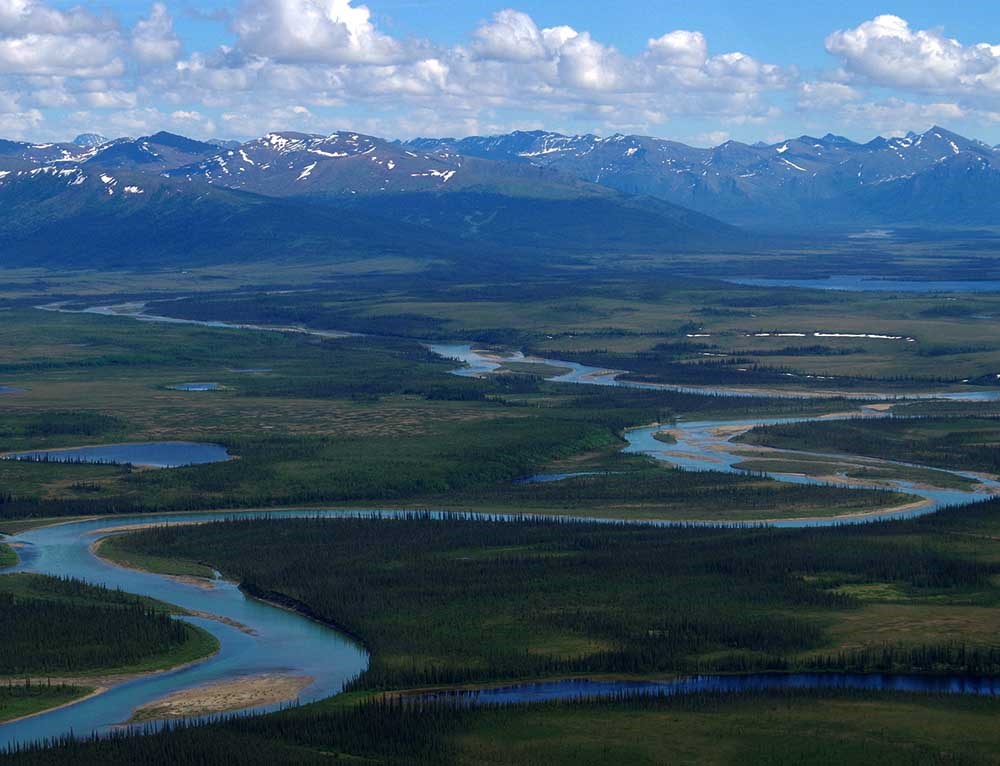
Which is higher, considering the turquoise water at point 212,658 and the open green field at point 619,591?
the open green field at point 619,591

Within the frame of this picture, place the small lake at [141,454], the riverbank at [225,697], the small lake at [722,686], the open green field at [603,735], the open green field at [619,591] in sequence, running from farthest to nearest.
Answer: the small lake at [141,454] → the open green field at [619,591] → the small lake at [722,686] → the riverbank at [225,697] → the open green field at [603,735]

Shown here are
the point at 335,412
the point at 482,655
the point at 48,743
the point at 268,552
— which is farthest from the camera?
the point at 335,412

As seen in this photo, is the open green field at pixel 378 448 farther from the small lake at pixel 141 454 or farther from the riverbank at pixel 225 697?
the riverbank at pixel 225 697

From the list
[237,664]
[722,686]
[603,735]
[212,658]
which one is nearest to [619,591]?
[722,686]

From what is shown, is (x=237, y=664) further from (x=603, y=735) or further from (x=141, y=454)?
(x=141, y=454)

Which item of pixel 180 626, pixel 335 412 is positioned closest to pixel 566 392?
pixel 335 412

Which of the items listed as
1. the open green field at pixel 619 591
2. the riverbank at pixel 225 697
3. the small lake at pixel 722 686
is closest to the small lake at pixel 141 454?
the open green field at pixel 619 591

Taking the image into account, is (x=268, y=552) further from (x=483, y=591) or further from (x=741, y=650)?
(x=741, y=650)

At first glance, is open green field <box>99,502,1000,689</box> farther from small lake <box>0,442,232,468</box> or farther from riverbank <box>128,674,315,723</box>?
small lake <box>0,442,232,468</box>
